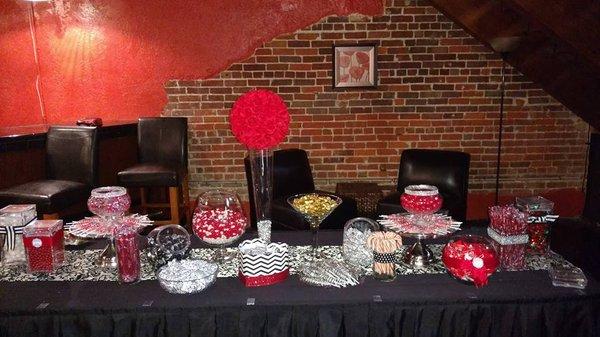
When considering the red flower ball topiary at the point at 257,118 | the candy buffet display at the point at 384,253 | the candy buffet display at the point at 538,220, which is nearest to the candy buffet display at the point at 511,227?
the candy buffet display at the point at 538,220

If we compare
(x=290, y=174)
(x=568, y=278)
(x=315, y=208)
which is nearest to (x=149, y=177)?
(x=290, y=174)

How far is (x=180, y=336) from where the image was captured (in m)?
1.65

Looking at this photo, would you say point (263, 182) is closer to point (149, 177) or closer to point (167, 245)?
point (167, 245)

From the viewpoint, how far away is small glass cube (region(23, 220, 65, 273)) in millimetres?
1898

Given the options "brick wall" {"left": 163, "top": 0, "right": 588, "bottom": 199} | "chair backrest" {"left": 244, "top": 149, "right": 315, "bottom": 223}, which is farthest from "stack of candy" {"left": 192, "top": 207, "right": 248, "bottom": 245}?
"brick wall" {"left": 163, "top": 0, "right": 588, "bottom": 199}

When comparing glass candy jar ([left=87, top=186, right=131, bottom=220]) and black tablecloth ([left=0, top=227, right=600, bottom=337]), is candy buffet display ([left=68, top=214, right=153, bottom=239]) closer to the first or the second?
glass candy jar ([left=87, top=186, right=131, bottom=220])

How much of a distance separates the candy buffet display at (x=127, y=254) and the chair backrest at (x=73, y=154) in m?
1.76

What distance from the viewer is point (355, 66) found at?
4398 millimetres

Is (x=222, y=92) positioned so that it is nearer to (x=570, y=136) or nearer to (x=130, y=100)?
(x=130, y=100)

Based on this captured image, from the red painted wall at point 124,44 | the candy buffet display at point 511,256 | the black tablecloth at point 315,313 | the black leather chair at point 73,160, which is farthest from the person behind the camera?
the red painted wall at point 124,44

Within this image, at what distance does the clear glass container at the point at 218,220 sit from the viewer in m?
1.93

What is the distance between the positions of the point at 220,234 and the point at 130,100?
9.85 ft

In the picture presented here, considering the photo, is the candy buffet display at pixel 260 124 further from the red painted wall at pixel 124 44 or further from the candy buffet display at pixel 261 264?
the red painted wall at pixel 124 44

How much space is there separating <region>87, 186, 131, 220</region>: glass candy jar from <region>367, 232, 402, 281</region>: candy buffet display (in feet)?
3.33
